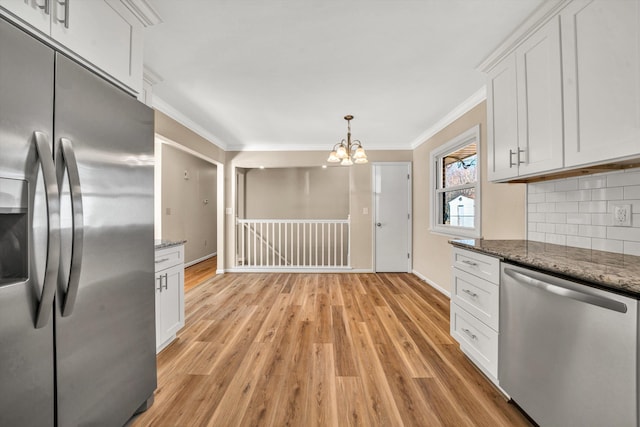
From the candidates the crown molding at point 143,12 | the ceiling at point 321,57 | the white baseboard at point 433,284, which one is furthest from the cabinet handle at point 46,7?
the white baseboard at point 433,284

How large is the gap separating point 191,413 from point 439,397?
147cm

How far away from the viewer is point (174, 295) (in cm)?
227

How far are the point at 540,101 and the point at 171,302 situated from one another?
3089mm

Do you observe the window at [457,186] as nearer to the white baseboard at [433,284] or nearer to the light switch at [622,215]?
the white baseboard at [433,284]

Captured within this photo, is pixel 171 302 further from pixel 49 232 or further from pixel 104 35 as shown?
pixel 104 35

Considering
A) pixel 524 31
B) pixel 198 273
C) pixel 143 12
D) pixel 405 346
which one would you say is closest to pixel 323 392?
pixel 405 346

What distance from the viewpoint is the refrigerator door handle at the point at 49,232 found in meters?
0.88

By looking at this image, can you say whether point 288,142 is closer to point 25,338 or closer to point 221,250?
point 221,250

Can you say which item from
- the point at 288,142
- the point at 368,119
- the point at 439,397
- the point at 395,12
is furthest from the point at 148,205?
the point at 288,142

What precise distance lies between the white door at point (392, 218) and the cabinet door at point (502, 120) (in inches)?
100

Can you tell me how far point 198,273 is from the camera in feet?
15.9

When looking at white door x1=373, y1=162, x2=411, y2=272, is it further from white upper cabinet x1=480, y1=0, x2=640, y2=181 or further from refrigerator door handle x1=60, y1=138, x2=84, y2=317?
refrigerator door handle x1=60, y1=138, x2=84, y2=317

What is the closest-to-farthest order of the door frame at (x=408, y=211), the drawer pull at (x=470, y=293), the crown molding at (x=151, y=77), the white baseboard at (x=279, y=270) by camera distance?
the drawer pull at (x=470, y=293) → the crown molding at (x=151, y=77) → the door frame at (x=408, y=211) → the white baseboard at (x=279, y=270)

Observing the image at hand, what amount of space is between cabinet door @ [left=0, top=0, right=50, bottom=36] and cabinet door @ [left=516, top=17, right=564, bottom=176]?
2.49 m
